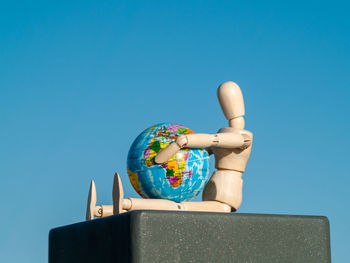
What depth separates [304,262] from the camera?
10.7 ft

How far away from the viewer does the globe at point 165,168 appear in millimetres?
3662

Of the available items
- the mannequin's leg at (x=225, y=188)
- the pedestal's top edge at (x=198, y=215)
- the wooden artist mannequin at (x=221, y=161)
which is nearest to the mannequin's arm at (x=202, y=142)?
the wooden artist mannequin at (x=221, y=161)

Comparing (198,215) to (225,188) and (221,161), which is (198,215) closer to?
(225,188)

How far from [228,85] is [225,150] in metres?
0.46

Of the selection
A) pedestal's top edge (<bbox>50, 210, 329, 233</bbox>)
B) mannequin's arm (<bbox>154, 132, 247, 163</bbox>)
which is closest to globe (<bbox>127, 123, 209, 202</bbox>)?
mannequin's arm (<bbox>154, 132, 247, 163</bbox>)

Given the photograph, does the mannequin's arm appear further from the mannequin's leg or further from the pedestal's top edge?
the pedestal's top edge

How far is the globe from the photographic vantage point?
366cm

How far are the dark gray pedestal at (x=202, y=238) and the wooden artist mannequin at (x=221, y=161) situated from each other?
1.13 ft

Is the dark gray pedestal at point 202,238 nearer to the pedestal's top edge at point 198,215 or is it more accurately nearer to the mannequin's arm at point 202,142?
the pedestal's top edge at point 198,215

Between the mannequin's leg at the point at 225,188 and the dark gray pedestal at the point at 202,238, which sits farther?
the mannequin's leg at the point at 225,188

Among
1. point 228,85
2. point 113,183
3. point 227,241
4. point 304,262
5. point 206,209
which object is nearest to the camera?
point 227,241

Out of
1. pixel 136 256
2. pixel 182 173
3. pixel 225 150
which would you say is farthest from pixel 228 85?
pixel 136 256

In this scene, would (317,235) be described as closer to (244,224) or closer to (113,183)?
(244,224)

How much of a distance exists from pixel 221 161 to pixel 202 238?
1065 mm
